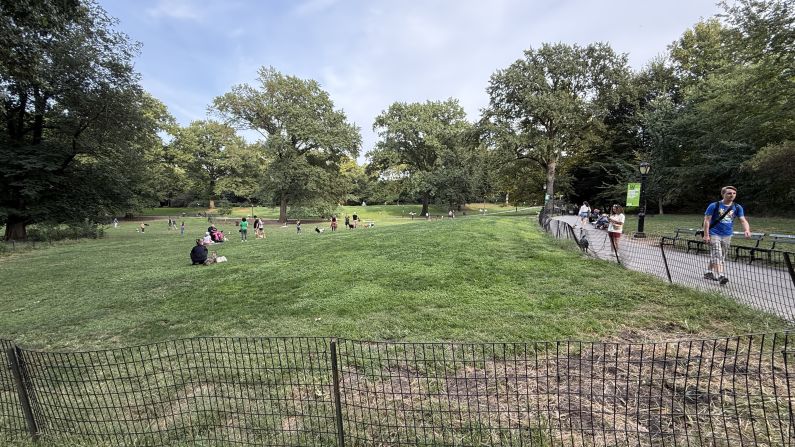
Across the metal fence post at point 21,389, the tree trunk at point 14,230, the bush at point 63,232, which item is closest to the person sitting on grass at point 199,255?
the metal fence post at point 21,389

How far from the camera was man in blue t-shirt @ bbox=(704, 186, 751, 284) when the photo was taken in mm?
6949

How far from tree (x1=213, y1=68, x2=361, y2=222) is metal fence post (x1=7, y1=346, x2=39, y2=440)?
3558cm

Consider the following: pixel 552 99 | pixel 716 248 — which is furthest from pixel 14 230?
pixel 552 99

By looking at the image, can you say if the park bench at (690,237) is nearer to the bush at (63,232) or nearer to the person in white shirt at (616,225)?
the person in white shirt at (616,225)

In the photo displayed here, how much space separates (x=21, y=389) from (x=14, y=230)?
2525 cm

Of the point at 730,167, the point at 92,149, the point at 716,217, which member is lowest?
the point at 716,217

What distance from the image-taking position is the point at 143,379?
457cm

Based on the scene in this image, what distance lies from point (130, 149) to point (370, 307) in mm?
25611

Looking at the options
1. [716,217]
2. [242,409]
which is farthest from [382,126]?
[242,409]

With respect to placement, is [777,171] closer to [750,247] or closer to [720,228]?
[750,247]

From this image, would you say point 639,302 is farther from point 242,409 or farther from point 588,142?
point 588,142

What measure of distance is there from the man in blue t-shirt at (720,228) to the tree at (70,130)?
83.2 feet

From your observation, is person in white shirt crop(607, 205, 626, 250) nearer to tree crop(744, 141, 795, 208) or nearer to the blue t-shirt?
the blue t-shirt

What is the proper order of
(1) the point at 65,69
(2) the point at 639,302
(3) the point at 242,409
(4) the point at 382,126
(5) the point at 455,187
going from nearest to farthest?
(3) the point at 242,409 → (2) the point at 639,302 → (1) the point at 65,69 → (5) the point at 455,187 → (4) the point at 382,126
